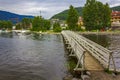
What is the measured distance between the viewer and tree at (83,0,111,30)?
11906 centimetres

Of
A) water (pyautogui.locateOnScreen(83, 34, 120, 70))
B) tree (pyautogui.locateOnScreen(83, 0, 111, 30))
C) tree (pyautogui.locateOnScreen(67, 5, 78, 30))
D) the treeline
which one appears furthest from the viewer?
tree (pyautogui.locateOnScreen(67, 5, 78, 30))

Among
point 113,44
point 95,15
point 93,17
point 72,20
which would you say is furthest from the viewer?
point 72,20

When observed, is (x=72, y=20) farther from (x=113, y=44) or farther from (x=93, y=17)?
(x=113, y=44)

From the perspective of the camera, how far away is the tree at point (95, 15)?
119062 mm

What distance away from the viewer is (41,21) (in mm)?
155125

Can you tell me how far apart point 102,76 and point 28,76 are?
279 inches

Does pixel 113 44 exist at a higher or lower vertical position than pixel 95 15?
lower

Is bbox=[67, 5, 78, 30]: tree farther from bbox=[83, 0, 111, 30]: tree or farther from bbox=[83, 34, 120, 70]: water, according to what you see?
bbox=[83, 34, 120, 70]: water

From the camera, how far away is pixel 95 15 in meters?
120

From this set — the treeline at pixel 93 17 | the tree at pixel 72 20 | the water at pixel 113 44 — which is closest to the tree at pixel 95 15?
the treeline at pixel 93 17

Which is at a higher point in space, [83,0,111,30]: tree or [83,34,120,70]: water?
[83,0,111,30]: tree

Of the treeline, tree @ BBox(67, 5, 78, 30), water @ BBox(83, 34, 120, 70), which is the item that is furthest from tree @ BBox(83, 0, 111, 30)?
water @ BBox(83, 34, 120, 70)

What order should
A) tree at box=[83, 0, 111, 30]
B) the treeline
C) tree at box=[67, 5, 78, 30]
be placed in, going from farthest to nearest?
tree at box=[67, 5, 78, 30] → the treeline → tree at box=[83, 0, 111, 30]

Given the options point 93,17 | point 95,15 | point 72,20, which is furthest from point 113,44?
point 72,20
